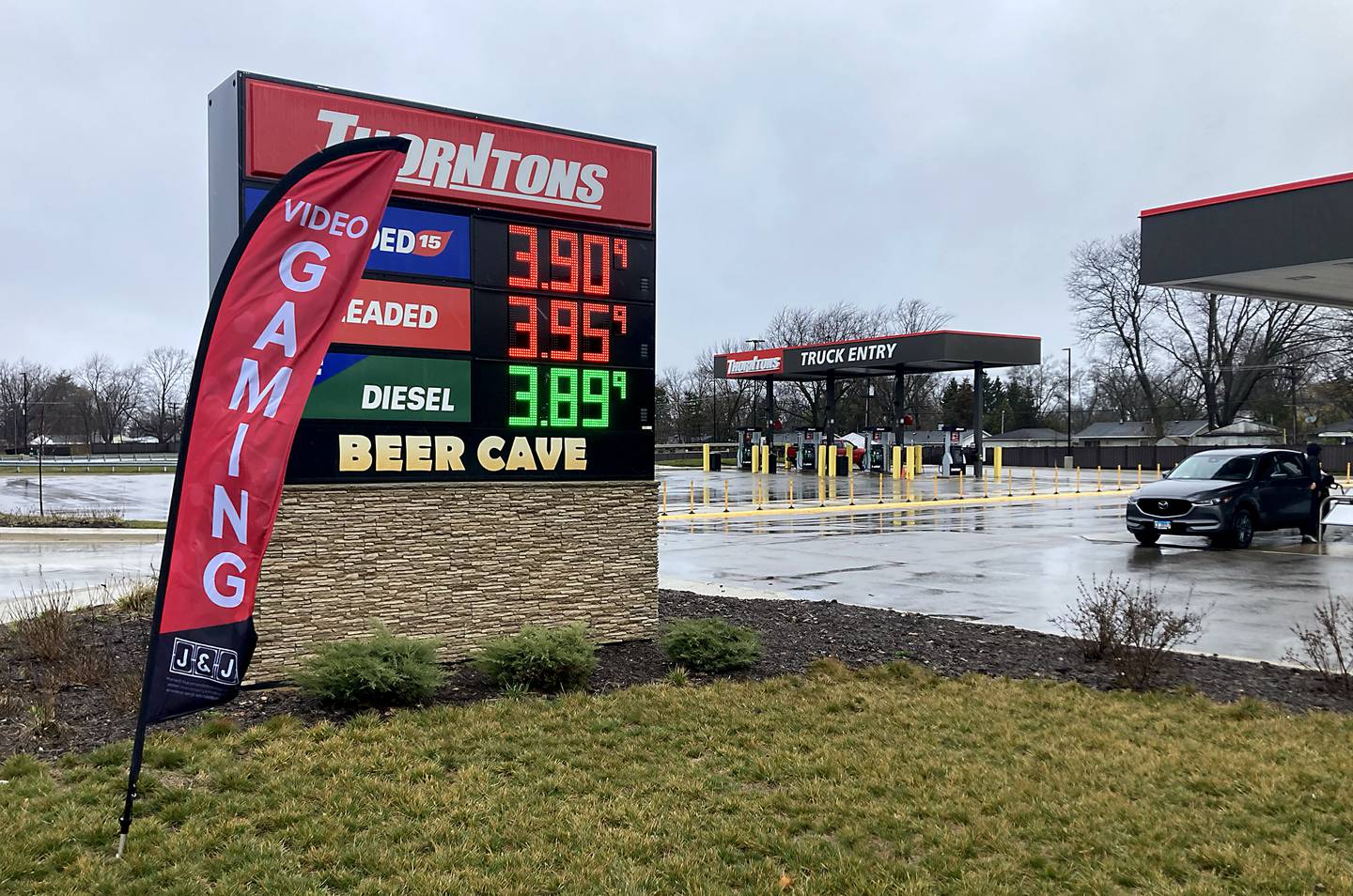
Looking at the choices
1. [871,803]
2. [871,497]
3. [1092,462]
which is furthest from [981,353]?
[871,803]

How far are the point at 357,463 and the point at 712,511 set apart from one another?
1938 cm

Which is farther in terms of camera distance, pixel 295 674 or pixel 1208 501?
pixel 1208 501

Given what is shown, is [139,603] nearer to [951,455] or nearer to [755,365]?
[951,455]

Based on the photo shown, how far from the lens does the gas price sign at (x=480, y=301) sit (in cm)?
748

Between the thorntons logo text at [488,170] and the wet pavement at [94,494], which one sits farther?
the wet pavement at [94,494]

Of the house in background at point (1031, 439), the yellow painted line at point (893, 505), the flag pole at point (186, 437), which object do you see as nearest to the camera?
the flag pole at point (186, 437)

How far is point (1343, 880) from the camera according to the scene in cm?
387

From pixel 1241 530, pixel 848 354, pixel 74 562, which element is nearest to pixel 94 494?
pixel 74 562

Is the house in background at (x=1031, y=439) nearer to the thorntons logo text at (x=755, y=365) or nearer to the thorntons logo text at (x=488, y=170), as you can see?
the thorntons logo text at (x=755, y=365)

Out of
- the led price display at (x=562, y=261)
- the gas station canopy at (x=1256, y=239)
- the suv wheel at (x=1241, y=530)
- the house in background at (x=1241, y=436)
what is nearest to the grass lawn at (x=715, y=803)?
the led price display at (x=562, y=261)

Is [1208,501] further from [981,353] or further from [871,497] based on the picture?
[981,353]

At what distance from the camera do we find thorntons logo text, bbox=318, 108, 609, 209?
305 inches

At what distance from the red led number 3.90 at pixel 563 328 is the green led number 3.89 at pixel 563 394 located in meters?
0.12

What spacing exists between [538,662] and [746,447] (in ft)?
157
